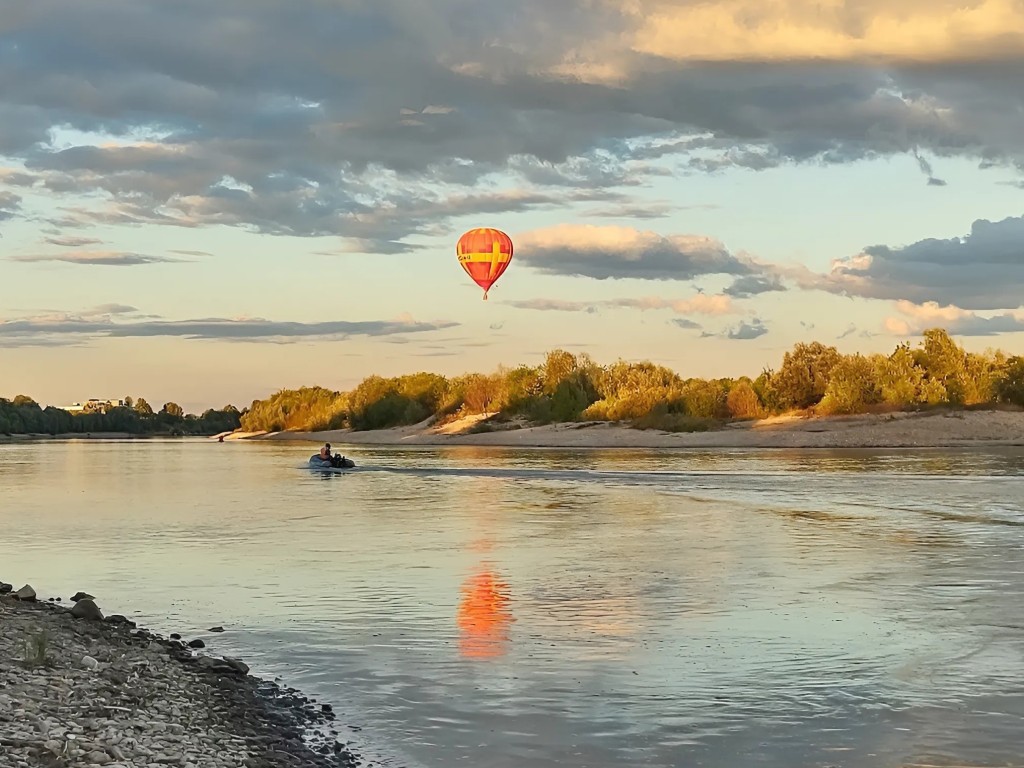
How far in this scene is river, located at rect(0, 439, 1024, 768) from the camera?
1345 centimetres

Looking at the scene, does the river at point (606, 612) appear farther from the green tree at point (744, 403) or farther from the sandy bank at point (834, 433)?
the green tree at point (744, 403)

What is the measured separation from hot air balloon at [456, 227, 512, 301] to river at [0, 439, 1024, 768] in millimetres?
38421

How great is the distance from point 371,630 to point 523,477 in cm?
5009

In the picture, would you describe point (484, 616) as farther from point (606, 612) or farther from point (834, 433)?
point (834, 433)

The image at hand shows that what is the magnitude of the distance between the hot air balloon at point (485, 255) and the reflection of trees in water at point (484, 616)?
61.2 meters

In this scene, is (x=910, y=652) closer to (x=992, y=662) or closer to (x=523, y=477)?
(x=992, y=662)

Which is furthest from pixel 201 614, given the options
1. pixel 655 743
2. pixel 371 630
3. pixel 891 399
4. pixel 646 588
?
pixel 891 399

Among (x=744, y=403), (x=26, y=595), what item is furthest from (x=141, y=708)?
(x=744, y=403)

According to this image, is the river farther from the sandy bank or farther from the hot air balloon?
the sandy bank

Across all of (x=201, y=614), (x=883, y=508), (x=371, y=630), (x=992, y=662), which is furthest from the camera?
(x=883, y=508)

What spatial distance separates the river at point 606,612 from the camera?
13445 mm

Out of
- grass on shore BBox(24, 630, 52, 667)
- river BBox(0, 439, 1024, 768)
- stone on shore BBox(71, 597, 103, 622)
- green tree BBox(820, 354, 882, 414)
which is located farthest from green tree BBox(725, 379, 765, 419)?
grass on shore BBox(24, 630, 52, 667)

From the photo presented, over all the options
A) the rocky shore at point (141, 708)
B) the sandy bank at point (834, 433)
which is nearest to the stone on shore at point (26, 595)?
the rocky shore at point (141, 708)

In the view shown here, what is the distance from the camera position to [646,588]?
2464 centimetres
